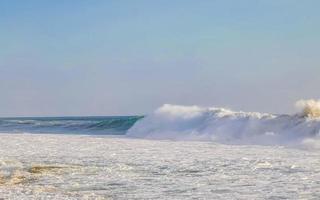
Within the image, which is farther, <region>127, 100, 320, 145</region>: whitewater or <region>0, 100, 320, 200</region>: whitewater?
<region>127, 100, 320, 145</region>: whitewater

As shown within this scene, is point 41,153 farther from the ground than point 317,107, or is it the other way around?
point 317,107

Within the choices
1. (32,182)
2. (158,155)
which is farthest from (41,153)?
(32,182)

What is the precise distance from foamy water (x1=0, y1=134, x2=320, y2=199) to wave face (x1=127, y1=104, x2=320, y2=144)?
25.7ft

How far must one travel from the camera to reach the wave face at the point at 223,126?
2245 cm

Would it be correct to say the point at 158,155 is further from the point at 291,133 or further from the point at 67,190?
the point at 291,133

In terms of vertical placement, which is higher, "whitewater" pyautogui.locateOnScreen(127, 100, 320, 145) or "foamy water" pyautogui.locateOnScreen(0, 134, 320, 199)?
"whitewater" pyautogui.locateOnScreen(127, 100, 320, 145)

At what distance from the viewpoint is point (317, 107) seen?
80.4 ft

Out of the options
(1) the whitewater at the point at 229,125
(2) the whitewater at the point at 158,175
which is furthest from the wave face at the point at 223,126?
(2) the whitewater at the point at 158,175

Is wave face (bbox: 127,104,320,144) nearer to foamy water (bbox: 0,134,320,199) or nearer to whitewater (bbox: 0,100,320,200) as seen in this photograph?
whitewater (bbox: 0,100,320,200)

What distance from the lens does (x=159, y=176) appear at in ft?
35.2

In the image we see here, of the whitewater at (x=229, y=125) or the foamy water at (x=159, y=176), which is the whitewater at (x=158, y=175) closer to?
the foamy water at (x=159, y=176)

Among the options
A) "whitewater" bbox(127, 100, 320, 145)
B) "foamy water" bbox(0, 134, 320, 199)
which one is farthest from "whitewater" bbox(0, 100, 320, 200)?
"whitewater" bbox(127, 100, 320, 145)

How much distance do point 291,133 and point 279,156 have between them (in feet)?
27.4

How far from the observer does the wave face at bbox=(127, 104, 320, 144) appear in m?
22.5
